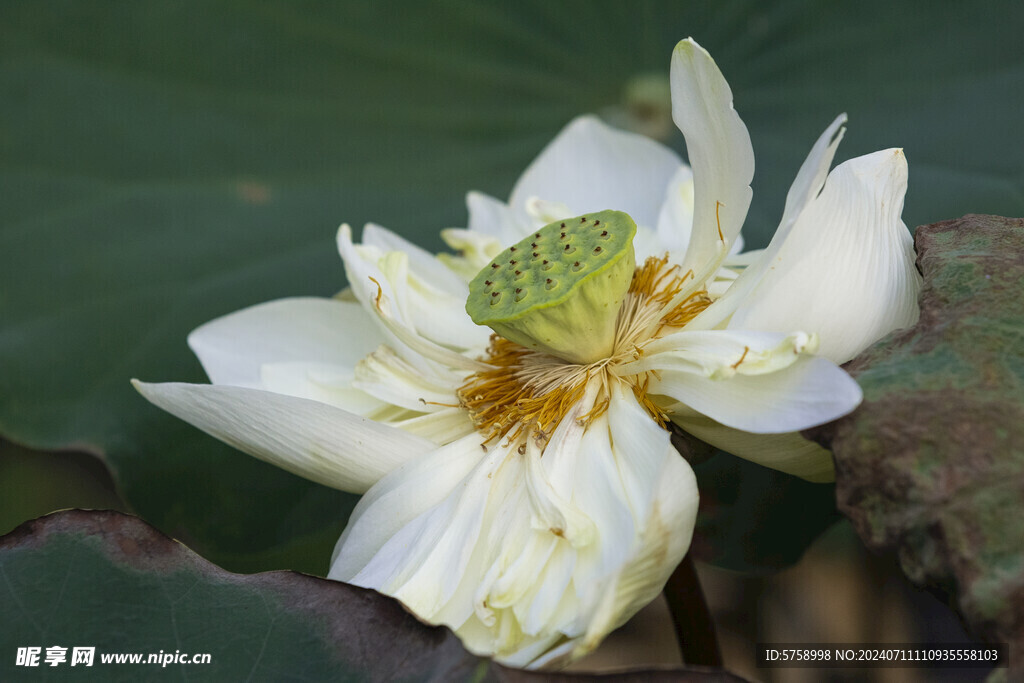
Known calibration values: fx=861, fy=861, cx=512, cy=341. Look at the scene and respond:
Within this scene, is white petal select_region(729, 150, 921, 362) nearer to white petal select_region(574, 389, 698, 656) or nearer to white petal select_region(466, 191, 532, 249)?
white petal select_region(574, 389, 698, 656)

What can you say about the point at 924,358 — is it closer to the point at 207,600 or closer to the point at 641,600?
the point at 641,600

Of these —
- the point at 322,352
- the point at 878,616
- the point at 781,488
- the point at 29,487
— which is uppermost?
the point at 322,352

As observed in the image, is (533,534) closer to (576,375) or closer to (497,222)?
(576,375)

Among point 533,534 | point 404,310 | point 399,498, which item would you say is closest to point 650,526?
point 533,534

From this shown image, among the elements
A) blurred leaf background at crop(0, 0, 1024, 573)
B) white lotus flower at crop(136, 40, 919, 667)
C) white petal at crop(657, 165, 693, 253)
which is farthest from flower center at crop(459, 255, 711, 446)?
blurred leaf background at crop(0, 0, 1024, 573)

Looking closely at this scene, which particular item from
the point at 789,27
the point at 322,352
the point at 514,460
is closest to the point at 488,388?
the point at 514,460

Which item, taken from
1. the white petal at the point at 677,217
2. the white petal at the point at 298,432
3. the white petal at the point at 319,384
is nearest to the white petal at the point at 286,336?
the white petal at the point at 319,384
